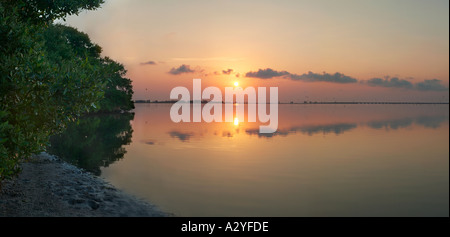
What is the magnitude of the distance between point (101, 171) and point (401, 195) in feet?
64.8

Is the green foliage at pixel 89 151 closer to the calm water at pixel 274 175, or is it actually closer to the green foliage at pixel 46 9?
the calm water at pixel 274 175


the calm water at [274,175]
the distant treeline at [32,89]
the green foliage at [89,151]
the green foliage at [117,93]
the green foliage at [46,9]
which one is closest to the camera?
the distant treeline at [32,89]

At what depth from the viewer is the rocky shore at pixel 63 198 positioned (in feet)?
46.5

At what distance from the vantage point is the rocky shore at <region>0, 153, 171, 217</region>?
46.5 feet

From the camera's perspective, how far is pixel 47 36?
6166 centimetres

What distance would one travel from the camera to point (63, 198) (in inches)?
632

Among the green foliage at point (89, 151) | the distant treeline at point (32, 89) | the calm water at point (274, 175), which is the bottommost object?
the calm water at point (274, 175)

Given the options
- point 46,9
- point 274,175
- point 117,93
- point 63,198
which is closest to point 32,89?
point 46,9

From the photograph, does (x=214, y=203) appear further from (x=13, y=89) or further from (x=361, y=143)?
(x=361, y=143)

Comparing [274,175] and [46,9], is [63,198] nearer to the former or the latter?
[46,9]

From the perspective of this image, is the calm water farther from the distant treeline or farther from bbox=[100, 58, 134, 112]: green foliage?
bbox=[100, 58, 134, 112]: green foliage

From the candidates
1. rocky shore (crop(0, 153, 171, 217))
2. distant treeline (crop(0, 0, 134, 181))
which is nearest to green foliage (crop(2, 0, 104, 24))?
distant treeline (crop(0, 0, 134, 181))

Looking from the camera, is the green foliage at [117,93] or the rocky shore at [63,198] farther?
the green foliage at [117,93]

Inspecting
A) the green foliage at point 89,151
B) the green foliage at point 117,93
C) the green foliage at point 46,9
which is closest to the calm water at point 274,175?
the green foliage at point 89,151
